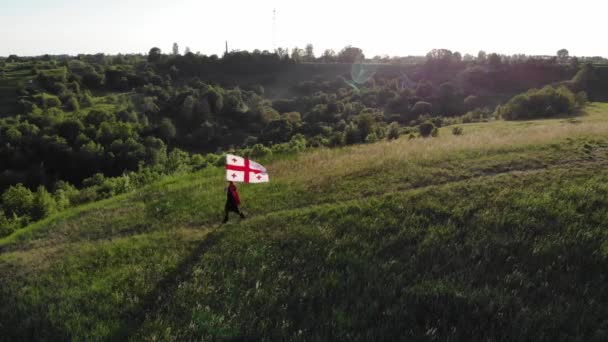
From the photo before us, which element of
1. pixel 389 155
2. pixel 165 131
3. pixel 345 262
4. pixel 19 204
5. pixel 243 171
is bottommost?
pixel 19 204

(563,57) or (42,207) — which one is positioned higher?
(563,57)

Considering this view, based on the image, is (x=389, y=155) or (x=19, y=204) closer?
(x=389, y=155)

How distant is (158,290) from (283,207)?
19.2 ft

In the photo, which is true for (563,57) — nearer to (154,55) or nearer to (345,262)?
(154,55)

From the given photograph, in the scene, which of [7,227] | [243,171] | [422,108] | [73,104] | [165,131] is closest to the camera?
[243,171]

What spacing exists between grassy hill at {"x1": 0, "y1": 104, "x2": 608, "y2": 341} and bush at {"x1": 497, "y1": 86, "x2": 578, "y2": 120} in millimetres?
30077

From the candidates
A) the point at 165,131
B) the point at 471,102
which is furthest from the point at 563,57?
the point at 165,131

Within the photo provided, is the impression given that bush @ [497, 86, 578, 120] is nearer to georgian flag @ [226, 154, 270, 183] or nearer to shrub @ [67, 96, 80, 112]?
georgian flag @ [226, 154, 270, 183]

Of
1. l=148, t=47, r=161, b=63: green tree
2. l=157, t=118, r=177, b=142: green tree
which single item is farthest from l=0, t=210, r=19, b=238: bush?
l=148, t=47, r=161, b=63: green tree

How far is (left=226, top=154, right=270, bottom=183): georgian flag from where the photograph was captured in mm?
12438

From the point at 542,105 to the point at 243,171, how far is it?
142 ft

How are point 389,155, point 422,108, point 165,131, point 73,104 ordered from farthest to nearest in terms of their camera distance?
point 73,104, point 422,108, point 165,131, point 389,155

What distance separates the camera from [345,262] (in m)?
10.1

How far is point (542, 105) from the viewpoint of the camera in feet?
147
